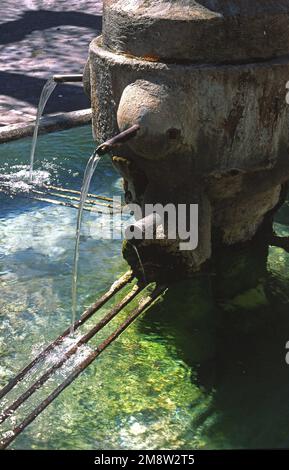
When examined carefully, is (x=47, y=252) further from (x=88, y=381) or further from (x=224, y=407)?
(x=224, y=407)

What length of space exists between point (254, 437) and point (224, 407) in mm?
208

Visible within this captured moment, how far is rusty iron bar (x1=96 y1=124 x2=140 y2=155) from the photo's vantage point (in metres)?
2.91

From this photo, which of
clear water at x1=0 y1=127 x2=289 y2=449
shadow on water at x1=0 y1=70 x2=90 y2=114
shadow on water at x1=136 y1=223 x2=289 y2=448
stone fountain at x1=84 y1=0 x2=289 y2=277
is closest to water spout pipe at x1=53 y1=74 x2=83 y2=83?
stone fountain at x1=84 y1=0 x2=289 y2=277

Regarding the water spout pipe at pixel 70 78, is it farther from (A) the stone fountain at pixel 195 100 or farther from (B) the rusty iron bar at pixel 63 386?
(B) the rusty iron bar at pixel 63 386

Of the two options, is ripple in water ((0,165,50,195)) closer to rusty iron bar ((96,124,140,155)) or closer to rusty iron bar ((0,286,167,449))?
rusty iron bar ((0,286,167,449))

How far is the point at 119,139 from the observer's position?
9.55 ft

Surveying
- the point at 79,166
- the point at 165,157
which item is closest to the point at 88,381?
the point at 165,157

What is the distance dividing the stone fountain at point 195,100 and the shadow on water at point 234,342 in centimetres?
39

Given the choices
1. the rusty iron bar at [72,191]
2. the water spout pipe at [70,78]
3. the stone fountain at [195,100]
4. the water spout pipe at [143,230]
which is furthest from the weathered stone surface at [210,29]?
the rusty iron bar at [72,191]

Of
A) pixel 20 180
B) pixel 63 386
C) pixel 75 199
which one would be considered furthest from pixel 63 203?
pixel 63 386

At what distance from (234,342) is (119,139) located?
1.13m

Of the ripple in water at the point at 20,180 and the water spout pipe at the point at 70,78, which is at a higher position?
the water spout pipe at the point at 70,78

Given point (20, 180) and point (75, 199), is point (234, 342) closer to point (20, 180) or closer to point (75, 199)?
point (75, 199)

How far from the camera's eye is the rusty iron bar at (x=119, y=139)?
291 centimetres
